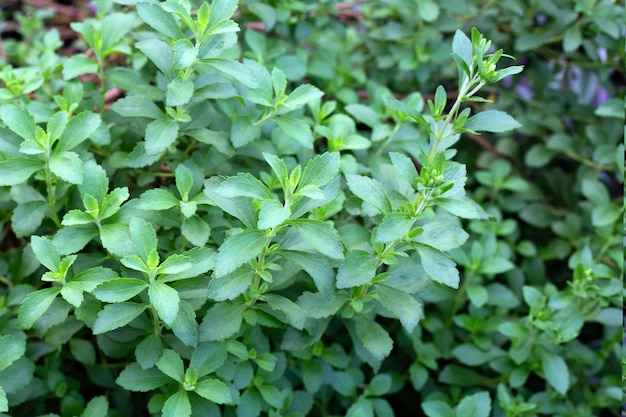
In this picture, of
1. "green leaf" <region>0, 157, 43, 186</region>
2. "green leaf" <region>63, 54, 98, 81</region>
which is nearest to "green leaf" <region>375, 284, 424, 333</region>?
"green leaf" <region>0, 157, 43, 186</region>

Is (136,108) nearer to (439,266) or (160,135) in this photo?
(160,135)

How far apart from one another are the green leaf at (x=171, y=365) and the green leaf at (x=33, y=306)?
0.18m

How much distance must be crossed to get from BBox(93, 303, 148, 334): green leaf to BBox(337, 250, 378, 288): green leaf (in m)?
0.30

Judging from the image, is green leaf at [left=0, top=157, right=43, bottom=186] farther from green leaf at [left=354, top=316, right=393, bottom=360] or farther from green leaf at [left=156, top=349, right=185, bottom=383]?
green leaf at [left=354, top=316, right=393, bottom=360]

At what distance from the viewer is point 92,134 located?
1.22 meters

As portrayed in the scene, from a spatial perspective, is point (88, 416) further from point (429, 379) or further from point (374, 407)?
point (429, 379)

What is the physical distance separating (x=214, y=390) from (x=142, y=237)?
0.82 ft

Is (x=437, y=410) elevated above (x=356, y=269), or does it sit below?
below

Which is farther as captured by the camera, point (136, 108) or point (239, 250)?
point (136, 108)

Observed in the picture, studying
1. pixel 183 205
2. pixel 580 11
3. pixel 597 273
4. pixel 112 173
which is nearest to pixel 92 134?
pixel 112 173

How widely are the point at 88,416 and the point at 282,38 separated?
1.05 metres

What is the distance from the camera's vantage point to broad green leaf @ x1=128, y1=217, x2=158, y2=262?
0.98 meters

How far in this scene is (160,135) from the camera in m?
1.12

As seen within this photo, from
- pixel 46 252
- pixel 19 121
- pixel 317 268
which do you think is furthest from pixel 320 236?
pixel 19 121
